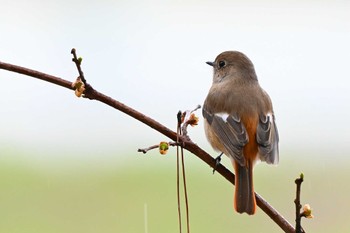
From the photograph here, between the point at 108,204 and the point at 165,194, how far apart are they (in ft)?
2.41

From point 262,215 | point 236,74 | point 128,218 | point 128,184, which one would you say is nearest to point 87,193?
point 128,184

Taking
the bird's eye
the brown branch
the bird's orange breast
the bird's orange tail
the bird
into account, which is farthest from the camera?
the bird's eye

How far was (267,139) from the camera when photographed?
381 centimetres

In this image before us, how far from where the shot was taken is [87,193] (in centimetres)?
973

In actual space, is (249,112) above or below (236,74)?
below

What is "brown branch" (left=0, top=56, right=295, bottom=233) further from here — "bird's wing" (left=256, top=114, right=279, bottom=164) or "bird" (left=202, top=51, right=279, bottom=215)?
"bird's wing" (left=256, top=114, right=279, bottom=164)

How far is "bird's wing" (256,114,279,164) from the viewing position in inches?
145

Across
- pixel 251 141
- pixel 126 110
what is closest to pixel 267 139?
pixel 251 141

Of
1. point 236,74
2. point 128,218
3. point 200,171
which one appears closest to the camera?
point 236,74

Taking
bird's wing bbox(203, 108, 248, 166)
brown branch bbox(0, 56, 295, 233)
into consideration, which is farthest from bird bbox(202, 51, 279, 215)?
brown branch bbox(0, 56, 295, 233)

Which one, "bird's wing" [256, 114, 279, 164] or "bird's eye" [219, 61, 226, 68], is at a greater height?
"bird's eye" [219, 61, 226, 68]

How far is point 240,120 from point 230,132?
6.2 inches

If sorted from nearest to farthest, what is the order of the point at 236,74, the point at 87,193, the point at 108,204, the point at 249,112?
the point at 249,112
the point at 236,74
the point at 108,204
the point at 87,193

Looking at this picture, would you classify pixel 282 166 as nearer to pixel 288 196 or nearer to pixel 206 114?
pixel 288 196
